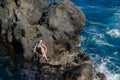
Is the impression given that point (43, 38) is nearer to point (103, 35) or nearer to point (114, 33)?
point (103, 35)

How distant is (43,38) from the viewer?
112ft

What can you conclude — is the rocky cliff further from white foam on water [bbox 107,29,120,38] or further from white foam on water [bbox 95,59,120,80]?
white foam on water [bbox 107,29,120,38]

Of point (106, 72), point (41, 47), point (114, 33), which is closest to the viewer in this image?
point (41, 47)

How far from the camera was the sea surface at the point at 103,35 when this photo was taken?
34938 millimetres

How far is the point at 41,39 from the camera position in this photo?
111 ft

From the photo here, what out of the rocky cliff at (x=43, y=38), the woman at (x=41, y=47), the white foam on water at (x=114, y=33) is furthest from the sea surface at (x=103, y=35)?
the woman at (x=41, y=47)

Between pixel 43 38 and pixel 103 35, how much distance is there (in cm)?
1110

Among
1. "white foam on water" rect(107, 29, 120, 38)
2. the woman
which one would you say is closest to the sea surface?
"white foam on water" rect(107, 29, 120, 38)

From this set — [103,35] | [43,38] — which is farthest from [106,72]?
[103,35]

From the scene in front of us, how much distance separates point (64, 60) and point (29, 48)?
4.16m

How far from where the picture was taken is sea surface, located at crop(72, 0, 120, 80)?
34938mm

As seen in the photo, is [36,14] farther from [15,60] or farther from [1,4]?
[15,60]

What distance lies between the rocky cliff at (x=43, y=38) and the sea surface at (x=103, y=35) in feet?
7.22

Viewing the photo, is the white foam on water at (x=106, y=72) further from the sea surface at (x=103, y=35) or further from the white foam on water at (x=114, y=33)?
the white foam on water at (x=114, y=33)
